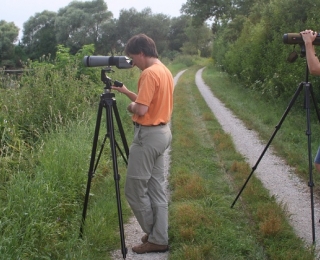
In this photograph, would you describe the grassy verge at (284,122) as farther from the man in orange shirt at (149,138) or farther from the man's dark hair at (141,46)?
the man's dark hair at (141,46)

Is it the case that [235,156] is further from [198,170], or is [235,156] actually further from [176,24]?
[176,24]

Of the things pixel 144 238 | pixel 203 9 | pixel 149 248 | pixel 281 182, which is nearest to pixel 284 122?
pixel 281 182

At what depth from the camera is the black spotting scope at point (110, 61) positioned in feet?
12.0

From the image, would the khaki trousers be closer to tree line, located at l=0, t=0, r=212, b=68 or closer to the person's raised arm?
the person's raised arm

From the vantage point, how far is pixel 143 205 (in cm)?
383

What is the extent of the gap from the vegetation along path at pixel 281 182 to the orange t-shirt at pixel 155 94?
189cm

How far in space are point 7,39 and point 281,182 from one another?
17838 millimetres

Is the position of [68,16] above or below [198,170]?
above

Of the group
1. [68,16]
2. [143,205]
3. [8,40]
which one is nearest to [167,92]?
[143,205]

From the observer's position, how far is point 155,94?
355 centimetres

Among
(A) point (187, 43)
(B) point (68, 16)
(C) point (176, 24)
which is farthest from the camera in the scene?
(C) point (176, 24)

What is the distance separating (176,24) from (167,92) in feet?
205

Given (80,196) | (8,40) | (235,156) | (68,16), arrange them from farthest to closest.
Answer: (68,16)
(8,40)
(235,156)
(80,196)

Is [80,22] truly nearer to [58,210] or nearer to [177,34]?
[177,34]
